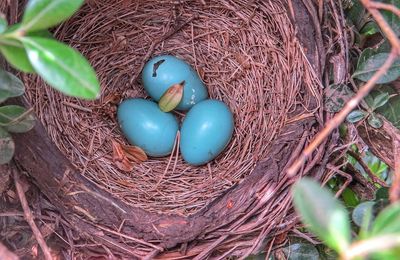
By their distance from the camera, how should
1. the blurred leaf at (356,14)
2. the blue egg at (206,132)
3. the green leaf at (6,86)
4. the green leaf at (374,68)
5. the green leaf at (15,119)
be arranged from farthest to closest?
1. the blue egg at (206,132)
2. the blurred leaf at (356,14)
3. the green leaf at (374,68)
4. the green leaf at (15,119)
5. the green leaf at (6,86)

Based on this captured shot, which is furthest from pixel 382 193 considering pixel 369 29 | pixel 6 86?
pixel 6 86

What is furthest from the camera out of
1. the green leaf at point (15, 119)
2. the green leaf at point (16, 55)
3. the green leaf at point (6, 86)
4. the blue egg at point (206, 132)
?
the blue egg at point (206, 132)

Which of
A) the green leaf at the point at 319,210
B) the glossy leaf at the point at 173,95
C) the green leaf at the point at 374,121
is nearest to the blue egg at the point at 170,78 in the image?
the glossy leaf at the point at 173,95

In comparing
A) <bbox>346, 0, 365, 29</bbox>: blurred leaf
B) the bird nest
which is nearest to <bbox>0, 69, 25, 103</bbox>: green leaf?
the bird nest

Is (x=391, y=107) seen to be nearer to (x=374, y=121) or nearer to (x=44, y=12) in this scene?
(x=374, y=121)

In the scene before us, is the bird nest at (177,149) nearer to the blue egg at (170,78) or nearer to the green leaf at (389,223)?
the blue egg at (170,78)

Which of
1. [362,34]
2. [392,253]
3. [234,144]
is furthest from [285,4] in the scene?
[392,253]
